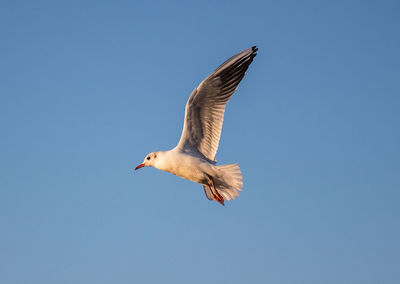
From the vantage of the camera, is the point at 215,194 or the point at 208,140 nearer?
the point at 215,194

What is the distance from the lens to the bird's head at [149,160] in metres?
10.8

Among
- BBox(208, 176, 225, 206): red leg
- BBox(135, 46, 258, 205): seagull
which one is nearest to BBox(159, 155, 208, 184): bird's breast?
BBox(135, 46, 258, 205): seagull

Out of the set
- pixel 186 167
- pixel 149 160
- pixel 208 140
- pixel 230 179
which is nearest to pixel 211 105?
pixel 208 140

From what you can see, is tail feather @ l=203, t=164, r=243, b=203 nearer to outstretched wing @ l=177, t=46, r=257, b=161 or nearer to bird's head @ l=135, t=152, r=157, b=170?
outstretched wing @ l=177, t=46, r=257, b=161

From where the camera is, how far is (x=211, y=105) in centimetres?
1053

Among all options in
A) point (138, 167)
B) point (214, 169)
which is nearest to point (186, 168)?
point (214, 169)

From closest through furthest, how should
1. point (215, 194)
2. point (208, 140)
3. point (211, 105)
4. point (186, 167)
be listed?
point (186, 167), point (211, 105), point (215, 194), point (208, 140)

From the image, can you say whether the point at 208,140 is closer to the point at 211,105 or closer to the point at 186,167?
the point at 211,105

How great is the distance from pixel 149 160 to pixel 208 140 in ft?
3.63

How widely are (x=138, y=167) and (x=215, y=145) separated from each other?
147cm

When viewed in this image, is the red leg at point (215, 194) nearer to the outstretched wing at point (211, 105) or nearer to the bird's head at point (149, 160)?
the outstretched wing at point (211, 105)

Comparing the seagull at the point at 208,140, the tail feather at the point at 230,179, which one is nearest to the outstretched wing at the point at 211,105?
the seagull at the point at 208,140

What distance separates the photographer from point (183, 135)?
1071 centimetres

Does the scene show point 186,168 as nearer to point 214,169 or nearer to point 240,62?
point 214,169
